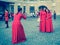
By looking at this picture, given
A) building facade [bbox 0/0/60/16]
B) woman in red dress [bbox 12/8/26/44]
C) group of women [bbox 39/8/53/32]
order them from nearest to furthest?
woman in red dress [bbox 12/8/26/44] < group of women [bbox 39/8/53/32] < building facade [bbox 0/0/60/16]

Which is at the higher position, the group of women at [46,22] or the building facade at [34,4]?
the building facade at [34,4]

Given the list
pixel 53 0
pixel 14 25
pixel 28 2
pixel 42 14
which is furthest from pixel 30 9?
pixel 14 25

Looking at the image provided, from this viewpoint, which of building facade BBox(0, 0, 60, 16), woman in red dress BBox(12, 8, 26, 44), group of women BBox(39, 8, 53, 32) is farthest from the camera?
building facade BBox(0, 0, 60, 16)

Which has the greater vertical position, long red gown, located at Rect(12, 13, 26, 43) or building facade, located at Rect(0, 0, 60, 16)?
building facade, located at Rect(0, 0, 60, 16)

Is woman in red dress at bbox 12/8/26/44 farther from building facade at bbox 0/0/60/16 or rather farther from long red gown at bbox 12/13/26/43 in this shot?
building facade at bbox 0/0/60/16

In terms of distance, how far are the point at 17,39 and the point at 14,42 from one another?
223 mm

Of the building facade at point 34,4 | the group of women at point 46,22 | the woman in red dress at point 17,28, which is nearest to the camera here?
the woman in red dress at point 17,28

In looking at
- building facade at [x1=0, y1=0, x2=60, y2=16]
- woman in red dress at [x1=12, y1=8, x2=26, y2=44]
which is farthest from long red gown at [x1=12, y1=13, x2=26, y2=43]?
building facade at [x1=0, y1=0, x2=60, y2=16]

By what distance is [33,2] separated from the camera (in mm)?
61969

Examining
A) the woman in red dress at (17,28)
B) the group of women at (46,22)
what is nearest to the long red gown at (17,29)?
the woman in red dress at (17,28)

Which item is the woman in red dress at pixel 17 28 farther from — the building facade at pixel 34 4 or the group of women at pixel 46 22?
the building facade at pixel 34 4

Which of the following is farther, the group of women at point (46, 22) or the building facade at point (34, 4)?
the building facade at point (34, 4)

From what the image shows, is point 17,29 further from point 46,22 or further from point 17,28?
point 46,22

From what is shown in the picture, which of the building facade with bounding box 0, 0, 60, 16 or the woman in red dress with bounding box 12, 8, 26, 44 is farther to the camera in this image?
the building facade with bounding box 0, 0, 60, 16
